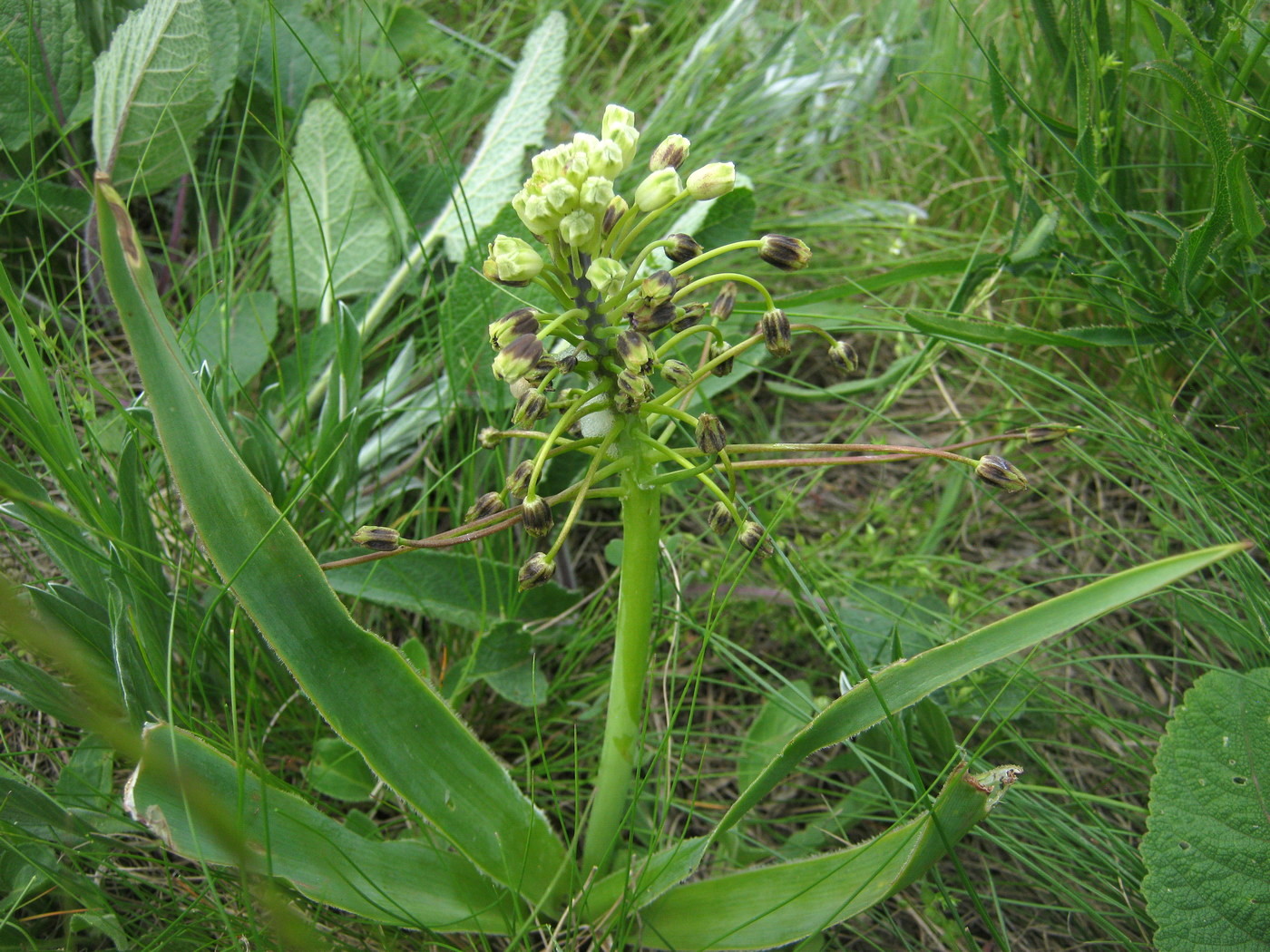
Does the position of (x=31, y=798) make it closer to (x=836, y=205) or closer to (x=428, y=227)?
(x=428, y=227)

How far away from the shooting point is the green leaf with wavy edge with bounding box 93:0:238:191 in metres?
1.92

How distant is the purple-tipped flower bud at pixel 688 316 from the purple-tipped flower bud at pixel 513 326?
18 cm

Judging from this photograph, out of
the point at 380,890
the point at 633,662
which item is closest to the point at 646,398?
the point at 633,662

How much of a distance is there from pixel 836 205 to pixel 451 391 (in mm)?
1485

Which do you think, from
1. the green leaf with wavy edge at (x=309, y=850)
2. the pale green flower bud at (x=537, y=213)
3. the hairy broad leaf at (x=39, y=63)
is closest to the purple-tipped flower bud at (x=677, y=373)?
the pale green flower bud at (x=537, y=213)

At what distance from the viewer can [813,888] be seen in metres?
1.19

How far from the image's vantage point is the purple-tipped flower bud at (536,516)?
1.13m

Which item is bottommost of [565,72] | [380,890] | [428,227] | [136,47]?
Answer: [380,890]

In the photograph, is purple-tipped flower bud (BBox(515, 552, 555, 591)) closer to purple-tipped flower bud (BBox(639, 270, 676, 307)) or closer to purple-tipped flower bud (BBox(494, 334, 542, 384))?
purple-tipped flower bud (BBox(494, 334, 542, 384))

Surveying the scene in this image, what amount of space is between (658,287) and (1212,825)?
Result: 107cm

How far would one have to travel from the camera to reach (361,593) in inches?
59.3

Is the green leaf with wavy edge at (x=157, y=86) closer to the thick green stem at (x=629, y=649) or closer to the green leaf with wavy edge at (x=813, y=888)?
the thick green stem at (x=629, y=649)

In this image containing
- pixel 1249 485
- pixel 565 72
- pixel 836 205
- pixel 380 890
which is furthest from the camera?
pixel 565 72

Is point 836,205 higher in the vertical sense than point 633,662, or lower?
higher
